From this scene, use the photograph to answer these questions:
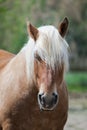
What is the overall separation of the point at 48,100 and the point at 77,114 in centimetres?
792

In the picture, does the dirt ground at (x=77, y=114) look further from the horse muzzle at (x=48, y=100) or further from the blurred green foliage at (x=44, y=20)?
the horse muzzle at (x=48, y=100)

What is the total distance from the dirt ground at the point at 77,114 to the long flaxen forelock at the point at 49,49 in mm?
4798

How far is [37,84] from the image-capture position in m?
6.12

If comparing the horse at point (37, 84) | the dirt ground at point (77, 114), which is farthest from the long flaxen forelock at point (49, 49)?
the dirt ground at point (77, 114)

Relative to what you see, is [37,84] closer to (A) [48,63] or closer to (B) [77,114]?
(A) [48,63]

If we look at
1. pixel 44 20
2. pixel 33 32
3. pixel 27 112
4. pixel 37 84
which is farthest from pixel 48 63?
pixel 44 20

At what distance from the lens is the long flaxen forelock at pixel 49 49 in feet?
19.4

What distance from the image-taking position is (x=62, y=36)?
20.3ft

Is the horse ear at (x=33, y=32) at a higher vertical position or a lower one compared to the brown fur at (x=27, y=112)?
higher

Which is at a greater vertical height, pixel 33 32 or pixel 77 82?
pixel 33 32

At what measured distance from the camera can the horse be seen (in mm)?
5863

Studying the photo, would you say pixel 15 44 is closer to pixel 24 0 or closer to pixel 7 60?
pixel 24 0

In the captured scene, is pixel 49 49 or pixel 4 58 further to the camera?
pixel 4 58

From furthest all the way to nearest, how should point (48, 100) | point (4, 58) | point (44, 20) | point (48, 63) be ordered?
point (44, 20)
point (4, 58)
point (48, 63)
point (48, 100)
